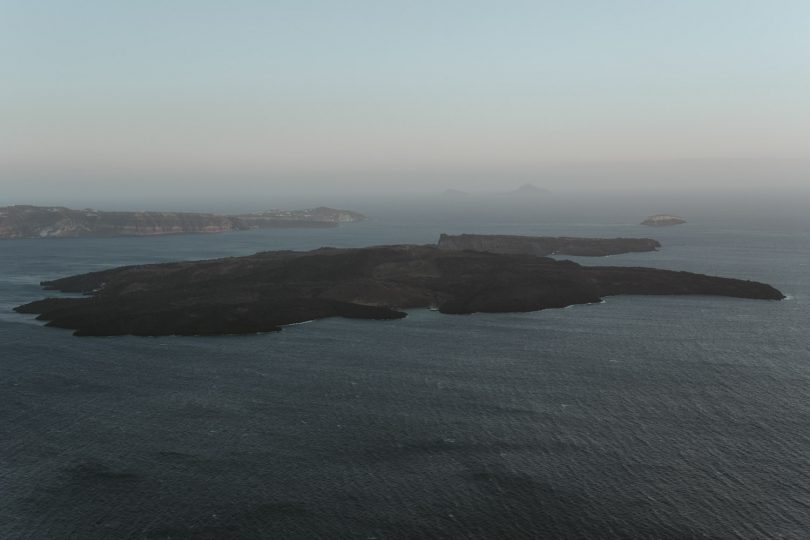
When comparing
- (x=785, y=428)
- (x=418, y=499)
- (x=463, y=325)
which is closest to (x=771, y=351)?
(x=785, y=428)

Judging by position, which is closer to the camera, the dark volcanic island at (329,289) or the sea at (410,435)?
the sea at (410,435)

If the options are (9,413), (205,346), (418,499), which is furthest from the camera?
(205,346)

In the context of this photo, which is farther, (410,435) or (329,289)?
(329,289)

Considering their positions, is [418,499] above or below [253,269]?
below

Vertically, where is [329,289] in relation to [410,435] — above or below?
above

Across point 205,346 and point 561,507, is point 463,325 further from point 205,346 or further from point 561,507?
point 561,507

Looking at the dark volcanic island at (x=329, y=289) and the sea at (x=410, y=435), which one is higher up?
the dark volcanic island at (x=329, y=289)
